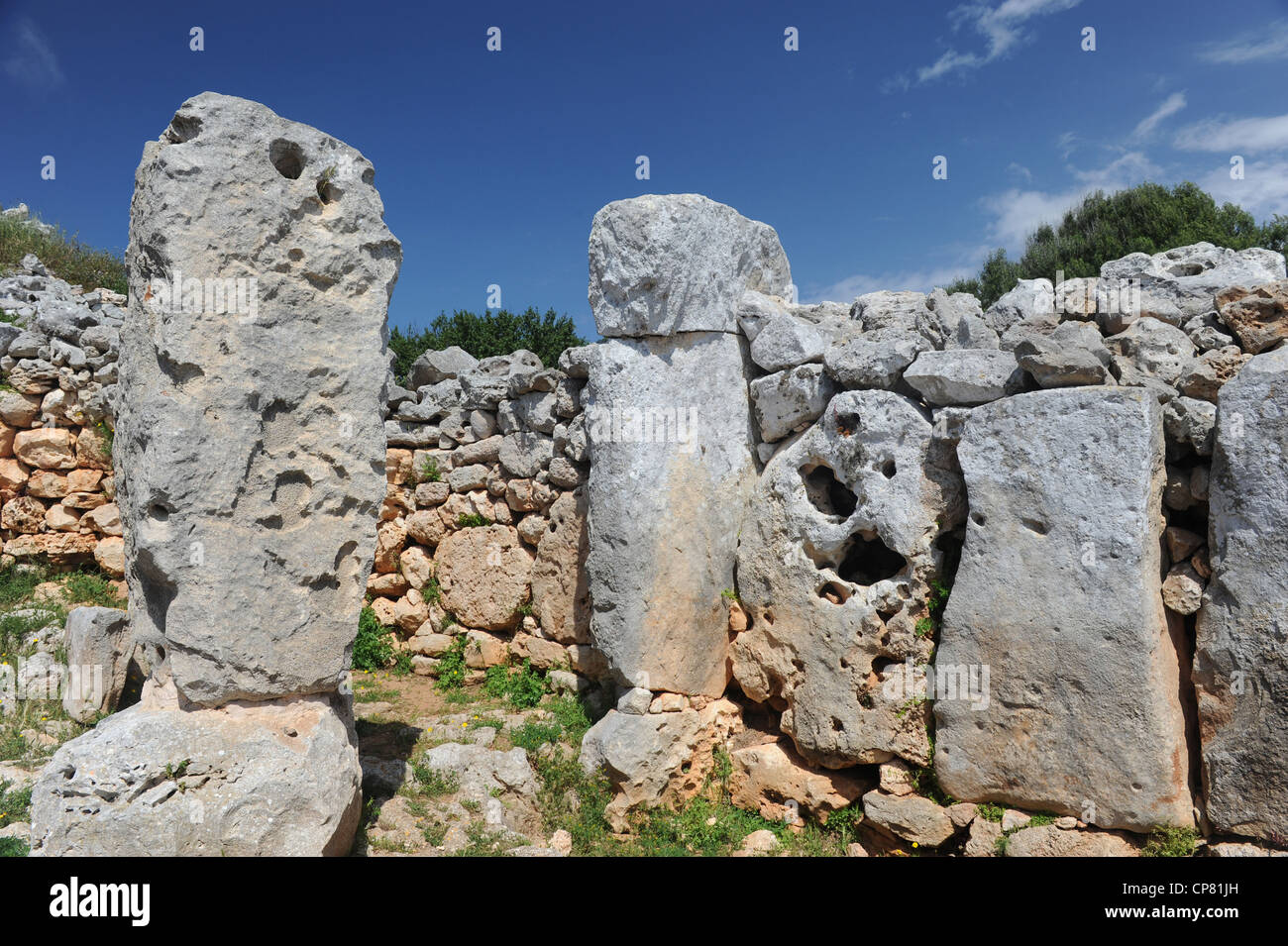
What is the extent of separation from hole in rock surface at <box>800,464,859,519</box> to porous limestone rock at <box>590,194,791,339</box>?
1.13 m

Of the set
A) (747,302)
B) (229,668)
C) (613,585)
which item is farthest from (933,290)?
(229,668)

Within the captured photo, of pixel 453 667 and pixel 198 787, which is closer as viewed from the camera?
pixel 198 787

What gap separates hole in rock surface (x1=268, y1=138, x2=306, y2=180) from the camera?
3977mm

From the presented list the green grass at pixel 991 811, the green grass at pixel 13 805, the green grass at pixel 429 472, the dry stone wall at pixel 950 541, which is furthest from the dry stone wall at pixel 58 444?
the green grass at pixel 991 811

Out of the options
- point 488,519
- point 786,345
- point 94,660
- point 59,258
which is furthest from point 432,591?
point 59,258

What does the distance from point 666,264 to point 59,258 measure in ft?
37.2

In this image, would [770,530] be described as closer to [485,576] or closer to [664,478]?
[664,478]

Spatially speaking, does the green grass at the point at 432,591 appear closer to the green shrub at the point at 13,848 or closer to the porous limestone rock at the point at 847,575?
the porous limestone rock at the point at 847,575

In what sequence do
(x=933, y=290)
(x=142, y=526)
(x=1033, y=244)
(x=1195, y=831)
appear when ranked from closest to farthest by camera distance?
(x=142, y=526) → (x=1195, y=831) → (x=933, y=290) → (x=1033, y=244)

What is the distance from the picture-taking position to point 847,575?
5188mm

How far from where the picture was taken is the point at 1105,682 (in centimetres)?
392

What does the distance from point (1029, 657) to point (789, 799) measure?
1780 millimetres
